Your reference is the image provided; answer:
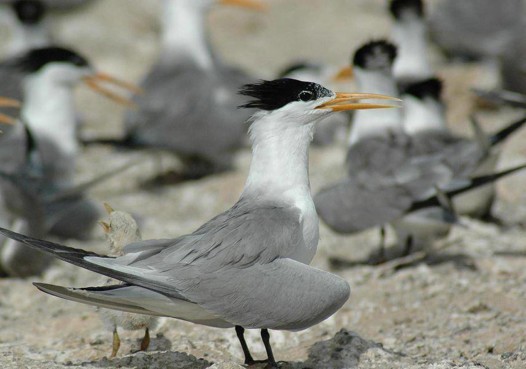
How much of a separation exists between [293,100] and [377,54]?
2210 mm

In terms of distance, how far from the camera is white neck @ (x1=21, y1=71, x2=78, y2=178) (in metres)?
6.60

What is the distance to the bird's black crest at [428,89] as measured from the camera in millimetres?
6214

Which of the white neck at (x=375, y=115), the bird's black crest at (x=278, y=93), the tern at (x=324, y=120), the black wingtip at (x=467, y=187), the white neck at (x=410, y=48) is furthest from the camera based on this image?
the tern at (x=324, y=120)

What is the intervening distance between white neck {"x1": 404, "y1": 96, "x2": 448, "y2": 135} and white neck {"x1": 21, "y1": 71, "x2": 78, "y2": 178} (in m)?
2.08

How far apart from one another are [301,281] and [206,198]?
12.2 ft

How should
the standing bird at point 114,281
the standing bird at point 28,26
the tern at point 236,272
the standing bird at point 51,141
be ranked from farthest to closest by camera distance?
the standing bird at point 28,26 → the standing bird at point 51,141 → the standing bird at point 114,281 → the tern at point 236,272

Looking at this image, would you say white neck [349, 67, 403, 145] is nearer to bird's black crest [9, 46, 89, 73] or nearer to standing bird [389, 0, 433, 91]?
standing bird [389, 0, 433, 91]

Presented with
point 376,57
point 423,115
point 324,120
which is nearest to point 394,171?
point 376,57

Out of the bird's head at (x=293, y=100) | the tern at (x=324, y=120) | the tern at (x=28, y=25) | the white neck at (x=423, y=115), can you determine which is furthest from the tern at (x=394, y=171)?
the tern at (x=28, y=25)

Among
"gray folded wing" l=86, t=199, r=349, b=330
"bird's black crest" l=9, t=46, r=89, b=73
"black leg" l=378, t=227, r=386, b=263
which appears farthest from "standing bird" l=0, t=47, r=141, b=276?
"gray folded wing" l=86, t=199, r=349, b=330

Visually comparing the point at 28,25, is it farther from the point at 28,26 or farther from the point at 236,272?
the point at 236,272

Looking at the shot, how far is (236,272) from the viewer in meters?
3.18

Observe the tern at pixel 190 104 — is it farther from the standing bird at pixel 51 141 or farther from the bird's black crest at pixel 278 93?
the bird's black crest at pixel 278 93

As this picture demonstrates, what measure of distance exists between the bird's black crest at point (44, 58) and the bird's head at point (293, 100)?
3.20 metres
